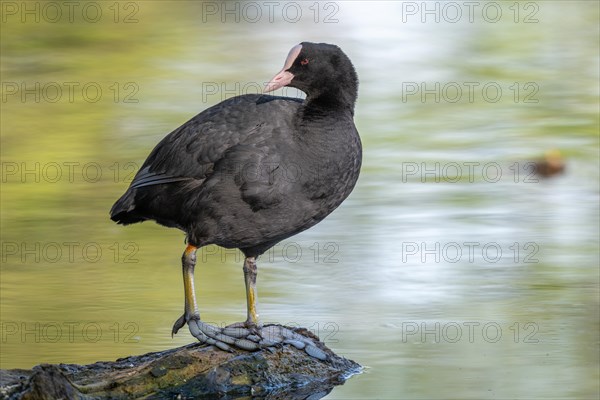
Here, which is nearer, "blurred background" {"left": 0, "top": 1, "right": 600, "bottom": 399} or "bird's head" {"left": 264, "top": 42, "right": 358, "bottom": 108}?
"bird's head" {"left": 264, "top": 42, "right": 358, "bottom": 108}

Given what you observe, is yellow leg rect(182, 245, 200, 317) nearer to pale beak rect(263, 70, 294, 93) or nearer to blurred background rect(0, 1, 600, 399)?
blurred background rect(0, 1, 600, 399)

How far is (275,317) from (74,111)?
19.0ft

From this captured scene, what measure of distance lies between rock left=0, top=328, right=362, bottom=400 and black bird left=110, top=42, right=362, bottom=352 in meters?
0.14

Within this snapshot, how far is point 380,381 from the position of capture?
6.07 meters

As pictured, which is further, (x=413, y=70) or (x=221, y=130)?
(x=413, y=70)

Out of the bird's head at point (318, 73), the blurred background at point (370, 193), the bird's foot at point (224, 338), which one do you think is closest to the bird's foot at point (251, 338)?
the bird's foot at point (224, 338)

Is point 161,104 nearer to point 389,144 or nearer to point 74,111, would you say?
point 74,111

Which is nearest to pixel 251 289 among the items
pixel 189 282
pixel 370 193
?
pixel 189 282

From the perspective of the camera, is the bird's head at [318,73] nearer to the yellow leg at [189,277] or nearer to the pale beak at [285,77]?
the pale beak at [285,77]

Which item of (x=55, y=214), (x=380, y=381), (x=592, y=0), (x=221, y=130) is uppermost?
(x=592, y=0)

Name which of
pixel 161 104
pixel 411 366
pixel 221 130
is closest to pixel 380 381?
pixel 411 366

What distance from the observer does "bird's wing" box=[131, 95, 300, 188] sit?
6148 millimetres

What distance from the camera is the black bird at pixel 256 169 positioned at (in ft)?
19.8

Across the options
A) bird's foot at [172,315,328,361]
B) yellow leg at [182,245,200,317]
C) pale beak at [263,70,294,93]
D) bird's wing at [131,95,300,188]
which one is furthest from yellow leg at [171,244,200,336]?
pale beak at [263,70,294,93]
